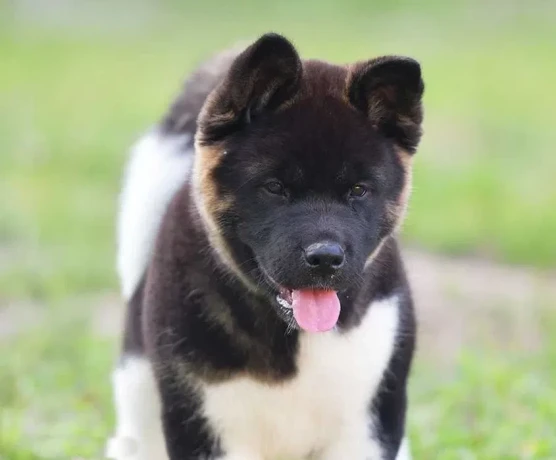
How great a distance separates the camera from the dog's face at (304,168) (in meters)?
4.32

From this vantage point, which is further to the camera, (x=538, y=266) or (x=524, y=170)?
(x=524, y=170)

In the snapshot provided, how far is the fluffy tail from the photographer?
219 inches

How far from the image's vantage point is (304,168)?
4367 millimetres

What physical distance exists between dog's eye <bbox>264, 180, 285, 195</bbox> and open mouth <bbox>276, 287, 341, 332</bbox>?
0.34m

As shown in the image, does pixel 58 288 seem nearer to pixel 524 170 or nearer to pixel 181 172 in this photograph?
pixel 181 172

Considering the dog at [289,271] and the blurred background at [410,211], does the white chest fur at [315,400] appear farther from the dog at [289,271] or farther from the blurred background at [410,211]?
the blurred background at [410,211]

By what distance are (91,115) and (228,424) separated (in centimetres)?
1147

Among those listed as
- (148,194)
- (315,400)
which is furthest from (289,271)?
(148,194)

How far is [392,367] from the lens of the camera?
4.81m

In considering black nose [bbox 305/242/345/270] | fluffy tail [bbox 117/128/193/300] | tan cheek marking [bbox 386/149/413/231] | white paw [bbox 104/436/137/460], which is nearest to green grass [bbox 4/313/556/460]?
white paw [bbox 104/436/137/460]

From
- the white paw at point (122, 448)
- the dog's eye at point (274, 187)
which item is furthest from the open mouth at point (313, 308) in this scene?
the white paw at point (122, 448)

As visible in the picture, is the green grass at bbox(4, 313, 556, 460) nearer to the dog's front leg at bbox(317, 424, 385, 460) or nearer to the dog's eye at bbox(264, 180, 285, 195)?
the dog's front leg at bbox(317, 424, 385, 460)

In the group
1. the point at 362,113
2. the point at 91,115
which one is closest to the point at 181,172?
the point at 362,113

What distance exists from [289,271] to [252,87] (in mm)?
691
